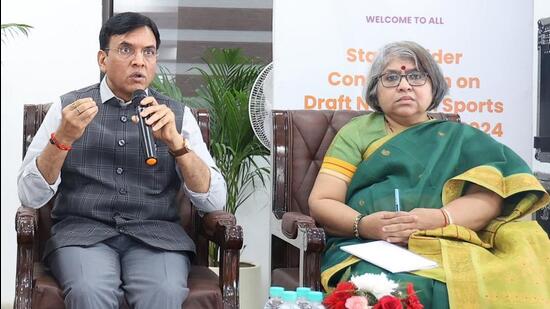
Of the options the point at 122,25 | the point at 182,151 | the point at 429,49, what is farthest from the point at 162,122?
the point at 429,49

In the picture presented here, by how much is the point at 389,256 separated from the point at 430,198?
1.20 ft

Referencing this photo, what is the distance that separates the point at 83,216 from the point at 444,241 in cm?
120

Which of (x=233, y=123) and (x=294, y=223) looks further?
(x=233, y=123)

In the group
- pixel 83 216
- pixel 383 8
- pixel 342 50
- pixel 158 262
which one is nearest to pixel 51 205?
pixel 83 216

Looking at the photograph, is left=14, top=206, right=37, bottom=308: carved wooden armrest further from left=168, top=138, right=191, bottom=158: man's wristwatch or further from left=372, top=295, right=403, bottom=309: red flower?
left=372, top=295, right=403, bottom=309: red flower

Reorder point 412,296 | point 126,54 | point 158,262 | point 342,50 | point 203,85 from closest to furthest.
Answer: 1. point 412,296
2. point 158,262
3. point 126,54
4. point 342,50
5. point 203,85

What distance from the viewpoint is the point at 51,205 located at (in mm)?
3250

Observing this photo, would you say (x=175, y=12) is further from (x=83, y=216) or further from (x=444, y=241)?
(x=444, y=241)

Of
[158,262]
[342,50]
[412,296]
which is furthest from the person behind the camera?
[342,50]

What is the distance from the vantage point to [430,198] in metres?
3.17

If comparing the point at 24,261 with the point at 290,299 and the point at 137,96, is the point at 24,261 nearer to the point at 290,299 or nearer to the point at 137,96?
the point at 137,96

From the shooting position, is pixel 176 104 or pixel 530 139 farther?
pixel 530 139

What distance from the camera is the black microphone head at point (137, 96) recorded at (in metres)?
3.00

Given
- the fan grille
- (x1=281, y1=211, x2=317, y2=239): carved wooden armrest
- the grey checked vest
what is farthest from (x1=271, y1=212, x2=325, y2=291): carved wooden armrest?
the fan grille
